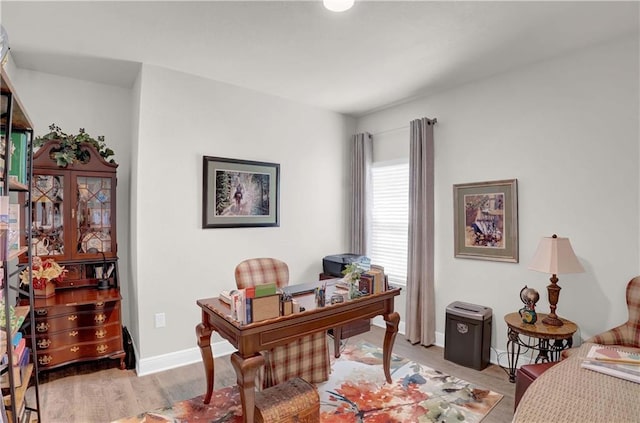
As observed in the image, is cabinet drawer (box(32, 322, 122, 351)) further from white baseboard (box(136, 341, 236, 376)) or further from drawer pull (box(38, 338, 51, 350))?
white baseboard (box(136, 341, 236, 376))

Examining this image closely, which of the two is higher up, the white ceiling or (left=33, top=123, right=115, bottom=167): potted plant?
the white ceiling

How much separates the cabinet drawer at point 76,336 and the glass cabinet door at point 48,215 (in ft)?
2.21

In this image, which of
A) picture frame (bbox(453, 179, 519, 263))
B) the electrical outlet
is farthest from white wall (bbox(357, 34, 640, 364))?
the electrical outlet

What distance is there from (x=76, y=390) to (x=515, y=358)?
3642mm

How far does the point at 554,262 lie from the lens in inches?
97.6

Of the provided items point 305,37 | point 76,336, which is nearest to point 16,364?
point 76,336

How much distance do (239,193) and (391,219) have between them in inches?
73.4

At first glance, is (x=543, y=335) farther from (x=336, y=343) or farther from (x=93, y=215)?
(x=93, y=215)

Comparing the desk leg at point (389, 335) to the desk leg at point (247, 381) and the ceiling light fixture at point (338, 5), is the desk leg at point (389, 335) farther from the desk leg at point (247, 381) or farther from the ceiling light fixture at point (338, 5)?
the ceiling light fixture at point (338, 5)

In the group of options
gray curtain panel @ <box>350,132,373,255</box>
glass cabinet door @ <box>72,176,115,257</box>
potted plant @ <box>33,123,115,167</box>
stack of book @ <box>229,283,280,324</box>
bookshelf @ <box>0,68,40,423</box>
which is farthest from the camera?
gray curtain panel @ <box>350,132,373,255</box>

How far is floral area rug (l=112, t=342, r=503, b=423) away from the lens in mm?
2295

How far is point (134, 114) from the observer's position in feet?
10.7

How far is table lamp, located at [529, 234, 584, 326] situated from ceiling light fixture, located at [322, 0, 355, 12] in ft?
7.24

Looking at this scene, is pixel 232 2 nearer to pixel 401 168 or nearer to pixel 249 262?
pixel 249 262
